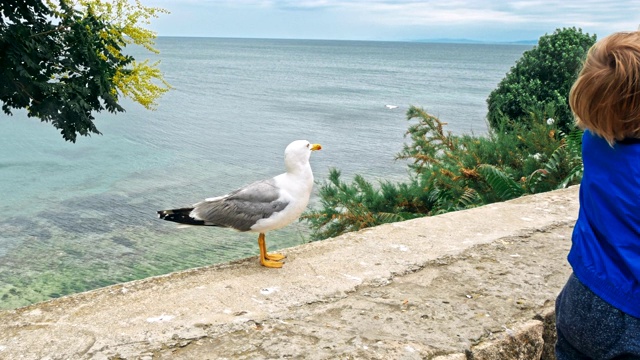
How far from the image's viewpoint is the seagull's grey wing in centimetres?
345

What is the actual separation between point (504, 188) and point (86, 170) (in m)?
14.5

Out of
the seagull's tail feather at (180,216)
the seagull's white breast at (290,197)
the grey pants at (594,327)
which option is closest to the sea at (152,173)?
the seagull's tail feather at (180,216)

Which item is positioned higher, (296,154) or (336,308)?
(296,154)

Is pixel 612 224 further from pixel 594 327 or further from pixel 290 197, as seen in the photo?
pixel 290 197

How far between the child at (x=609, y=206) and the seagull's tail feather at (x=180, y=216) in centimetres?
207

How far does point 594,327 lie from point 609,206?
0.38 metres

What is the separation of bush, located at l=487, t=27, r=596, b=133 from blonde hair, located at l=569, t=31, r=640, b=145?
8845 millimetres

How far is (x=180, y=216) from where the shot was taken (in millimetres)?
3537

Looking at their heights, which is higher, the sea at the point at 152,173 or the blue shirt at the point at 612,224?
the blue shirt at the point at 612,224

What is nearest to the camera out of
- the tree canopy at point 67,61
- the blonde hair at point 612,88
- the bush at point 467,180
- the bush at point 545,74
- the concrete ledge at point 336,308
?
the blonde hair at point 612,88

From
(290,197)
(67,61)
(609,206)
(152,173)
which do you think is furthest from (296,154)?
(152,173)

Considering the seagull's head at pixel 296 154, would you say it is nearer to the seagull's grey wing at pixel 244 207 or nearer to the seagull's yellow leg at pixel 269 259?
the seagull's grey wing at pixel 244 207

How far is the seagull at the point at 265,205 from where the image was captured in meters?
3.43

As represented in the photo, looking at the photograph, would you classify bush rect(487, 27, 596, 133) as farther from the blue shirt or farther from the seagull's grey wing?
the blue shirt
